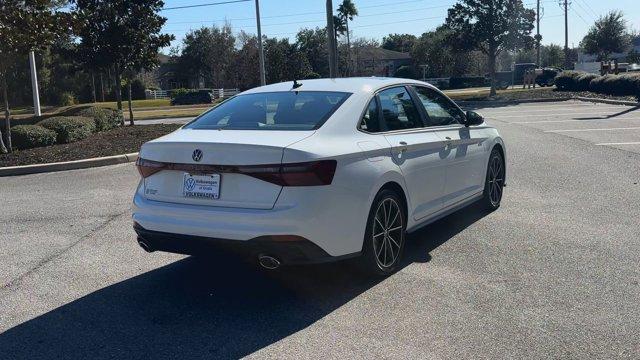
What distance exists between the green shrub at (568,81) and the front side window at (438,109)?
32.2 meters

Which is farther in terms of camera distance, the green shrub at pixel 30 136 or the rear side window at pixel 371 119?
the green shrub at pixel 30 136

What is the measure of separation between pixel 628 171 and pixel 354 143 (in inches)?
270

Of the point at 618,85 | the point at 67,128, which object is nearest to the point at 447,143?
the point at 67,128

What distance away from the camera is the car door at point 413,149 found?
516 cm

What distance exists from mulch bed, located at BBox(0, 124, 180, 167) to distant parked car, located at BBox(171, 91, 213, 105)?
30.7 meters

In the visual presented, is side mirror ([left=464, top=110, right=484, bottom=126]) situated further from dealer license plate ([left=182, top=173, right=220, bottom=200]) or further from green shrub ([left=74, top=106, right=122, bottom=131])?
green shrub ([left=74, top=106, right=122, bottom=131])

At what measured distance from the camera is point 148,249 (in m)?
4.78

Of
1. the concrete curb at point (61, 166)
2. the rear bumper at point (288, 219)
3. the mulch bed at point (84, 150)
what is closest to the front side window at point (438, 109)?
the rear bumper at point (288, 219)

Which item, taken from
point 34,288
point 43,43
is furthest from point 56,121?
point 34,288

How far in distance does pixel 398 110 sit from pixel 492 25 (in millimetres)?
33424

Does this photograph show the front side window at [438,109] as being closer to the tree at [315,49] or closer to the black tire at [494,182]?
the black tire at [494,182]

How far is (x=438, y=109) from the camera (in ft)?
20.4

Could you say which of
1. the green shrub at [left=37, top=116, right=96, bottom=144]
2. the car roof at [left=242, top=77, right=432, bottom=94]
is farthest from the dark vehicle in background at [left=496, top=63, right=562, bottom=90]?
the car roof at [left=242, top=77, right=432, bottom=94]

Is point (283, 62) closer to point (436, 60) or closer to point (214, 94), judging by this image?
point (214, 94)
